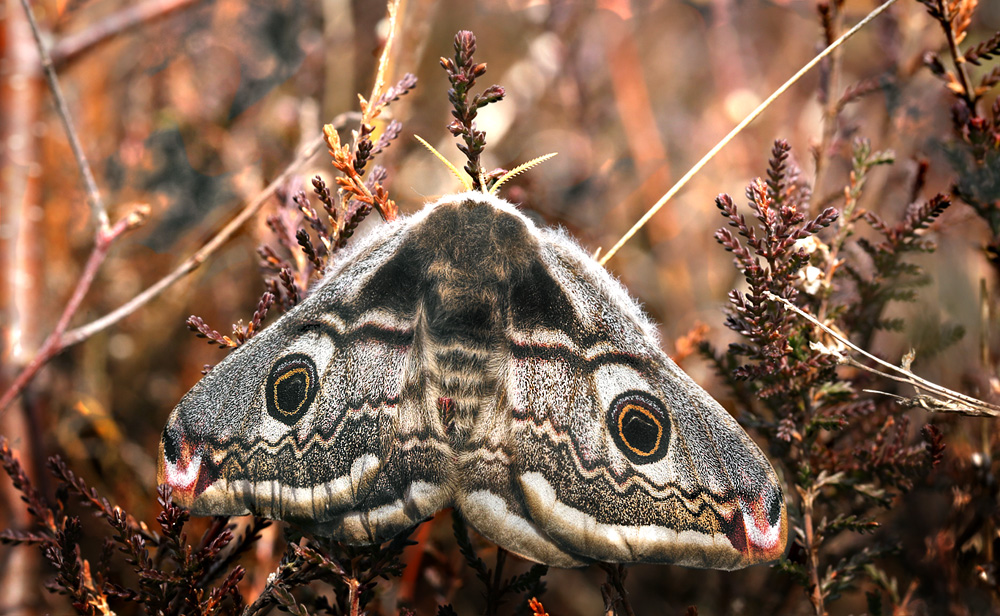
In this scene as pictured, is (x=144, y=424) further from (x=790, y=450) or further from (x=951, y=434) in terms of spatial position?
(x=951, y=434)

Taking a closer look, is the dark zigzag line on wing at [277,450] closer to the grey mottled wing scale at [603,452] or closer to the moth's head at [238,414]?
the moth's head at [238,414]

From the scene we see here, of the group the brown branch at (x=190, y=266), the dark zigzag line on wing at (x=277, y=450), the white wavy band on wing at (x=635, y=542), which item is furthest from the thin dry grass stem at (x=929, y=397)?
the brown branch at (x=190, y=266)

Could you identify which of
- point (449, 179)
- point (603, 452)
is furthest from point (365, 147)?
point (449, 179)

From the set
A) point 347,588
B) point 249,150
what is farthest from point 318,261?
point 249,150

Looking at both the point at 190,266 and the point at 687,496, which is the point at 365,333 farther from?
the point at 687,496

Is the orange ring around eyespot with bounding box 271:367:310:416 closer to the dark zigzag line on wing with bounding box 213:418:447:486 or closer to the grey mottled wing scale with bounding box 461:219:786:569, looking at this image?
the dark zigzag line on wing with bounding box 213:418:447:486

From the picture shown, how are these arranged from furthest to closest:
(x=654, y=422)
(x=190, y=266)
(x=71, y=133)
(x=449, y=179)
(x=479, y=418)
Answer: (x=449, y=179) → (x=190, y=266) → (x=71, y=133) → (x=479, y=418) → (x=654, y=422)
